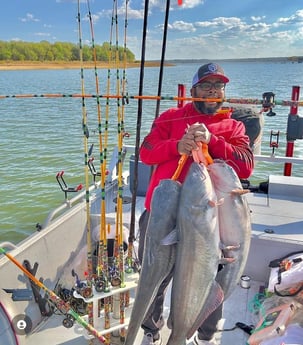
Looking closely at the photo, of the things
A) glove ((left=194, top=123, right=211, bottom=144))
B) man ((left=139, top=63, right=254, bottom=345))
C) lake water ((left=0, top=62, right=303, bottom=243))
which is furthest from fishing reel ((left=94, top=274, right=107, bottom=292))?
lake water ((left=0, top=62, right=303, bottom=243))

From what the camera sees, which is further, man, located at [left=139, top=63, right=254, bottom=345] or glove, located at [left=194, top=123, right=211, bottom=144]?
man, located at [left=139, top=63, right=254, bottom=345]

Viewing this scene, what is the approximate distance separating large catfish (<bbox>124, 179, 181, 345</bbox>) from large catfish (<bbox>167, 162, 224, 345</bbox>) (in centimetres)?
5

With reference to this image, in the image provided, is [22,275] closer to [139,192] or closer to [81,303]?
[81,303]

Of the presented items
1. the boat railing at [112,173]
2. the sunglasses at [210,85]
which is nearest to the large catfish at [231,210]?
the sunglasses at [210,85]

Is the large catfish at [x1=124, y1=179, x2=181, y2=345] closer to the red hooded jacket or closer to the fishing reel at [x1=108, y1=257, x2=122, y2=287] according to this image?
the red hooded jacket

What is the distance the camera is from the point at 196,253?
201 centimetres

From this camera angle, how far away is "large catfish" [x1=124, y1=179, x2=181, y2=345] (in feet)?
6.72

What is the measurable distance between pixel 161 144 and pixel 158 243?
0.61 meters

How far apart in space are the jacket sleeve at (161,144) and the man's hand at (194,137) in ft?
0.40

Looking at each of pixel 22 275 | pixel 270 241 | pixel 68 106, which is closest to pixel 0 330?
pixel 22 275

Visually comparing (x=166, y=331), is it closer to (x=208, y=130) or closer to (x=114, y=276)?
(x=114, y=276)

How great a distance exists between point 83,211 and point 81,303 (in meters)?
1.00

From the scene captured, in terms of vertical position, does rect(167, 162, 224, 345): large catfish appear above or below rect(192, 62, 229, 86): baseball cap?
below

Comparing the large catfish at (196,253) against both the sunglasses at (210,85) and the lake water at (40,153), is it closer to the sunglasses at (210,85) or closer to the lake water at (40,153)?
the sunglasses at (210,85)
